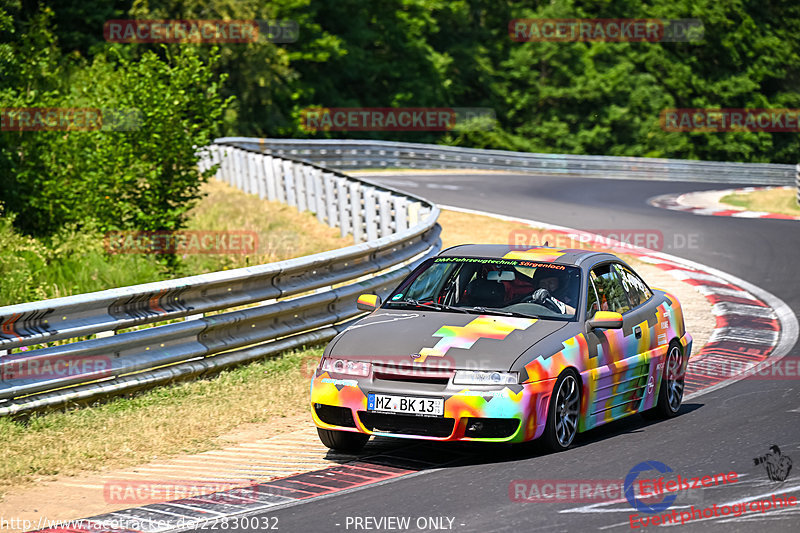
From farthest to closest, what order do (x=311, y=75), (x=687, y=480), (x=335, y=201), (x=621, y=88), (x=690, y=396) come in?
(x=621, y=88) < (x=311, y=75) < (x=335, y=201) < (x=690, y=396) < (x=687, y=480)

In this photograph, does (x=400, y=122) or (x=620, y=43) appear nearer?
(x=400, y=122)

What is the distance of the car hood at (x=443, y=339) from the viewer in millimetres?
7328

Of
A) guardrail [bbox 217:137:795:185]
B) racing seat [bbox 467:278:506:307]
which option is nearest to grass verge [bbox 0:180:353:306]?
racing seat [bbox 467:278:506:307]

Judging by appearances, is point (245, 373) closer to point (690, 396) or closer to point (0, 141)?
point (690, 396)

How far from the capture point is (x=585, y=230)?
23.2 m

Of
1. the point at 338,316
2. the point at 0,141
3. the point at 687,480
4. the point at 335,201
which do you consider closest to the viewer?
the point at 687,480

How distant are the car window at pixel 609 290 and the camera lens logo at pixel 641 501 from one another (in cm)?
167

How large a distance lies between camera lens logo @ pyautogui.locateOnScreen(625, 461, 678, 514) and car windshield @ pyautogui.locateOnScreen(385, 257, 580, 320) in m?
1.37

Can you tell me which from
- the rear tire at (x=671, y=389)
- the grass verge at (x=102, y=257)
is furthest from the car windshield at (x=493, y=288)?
the grass verge at (x=102, y=257)

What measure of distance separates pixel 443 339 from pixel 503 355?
1.47 ft

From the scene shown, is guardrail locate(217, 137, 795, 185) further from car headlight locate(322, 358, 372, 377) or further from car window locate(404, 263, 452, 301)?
car headlight locate(322, 358, 372, 377)

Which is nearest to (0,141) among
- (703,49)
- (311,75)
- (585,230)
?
(585,230)

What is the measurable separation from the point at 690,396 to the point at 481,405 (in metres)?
3.57

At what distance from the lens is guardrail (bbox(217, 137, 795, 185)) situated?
40.8 m
